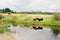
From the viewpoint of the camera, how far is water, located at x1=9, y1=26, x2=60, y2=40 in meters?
2.38

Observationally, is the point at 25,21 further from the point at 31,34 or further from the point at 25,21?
the point at 31,34

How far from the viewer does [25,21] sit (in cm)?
249

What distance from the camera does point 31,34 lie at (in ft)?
7.97

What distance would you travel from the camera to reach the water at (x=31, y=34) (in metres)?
2.38

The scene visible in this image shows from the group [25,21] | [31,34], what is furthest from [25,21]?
[31,34]

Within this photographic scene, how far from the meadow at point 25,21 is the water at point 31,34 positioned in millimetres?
78

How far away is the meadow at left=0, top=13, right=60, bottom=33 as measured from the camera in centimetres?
243

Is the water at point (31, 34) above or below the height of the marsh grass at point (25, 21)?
below

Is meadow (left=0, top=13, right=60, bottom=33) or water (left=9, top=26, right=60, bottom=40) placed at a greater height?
meadow (left=0, top=13, right=60, bottom=33)

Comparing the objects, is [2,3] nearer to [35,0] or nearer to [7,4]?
[7,4]

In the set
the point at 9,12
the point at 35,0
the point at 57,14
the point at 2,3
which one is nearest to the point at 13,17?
the point at 9,12

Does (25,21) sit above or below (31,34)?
above

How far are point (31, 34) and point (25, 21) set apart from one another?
24cm

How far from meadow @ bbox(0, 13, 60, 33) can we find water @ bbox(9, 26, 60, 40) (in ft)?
0.26
